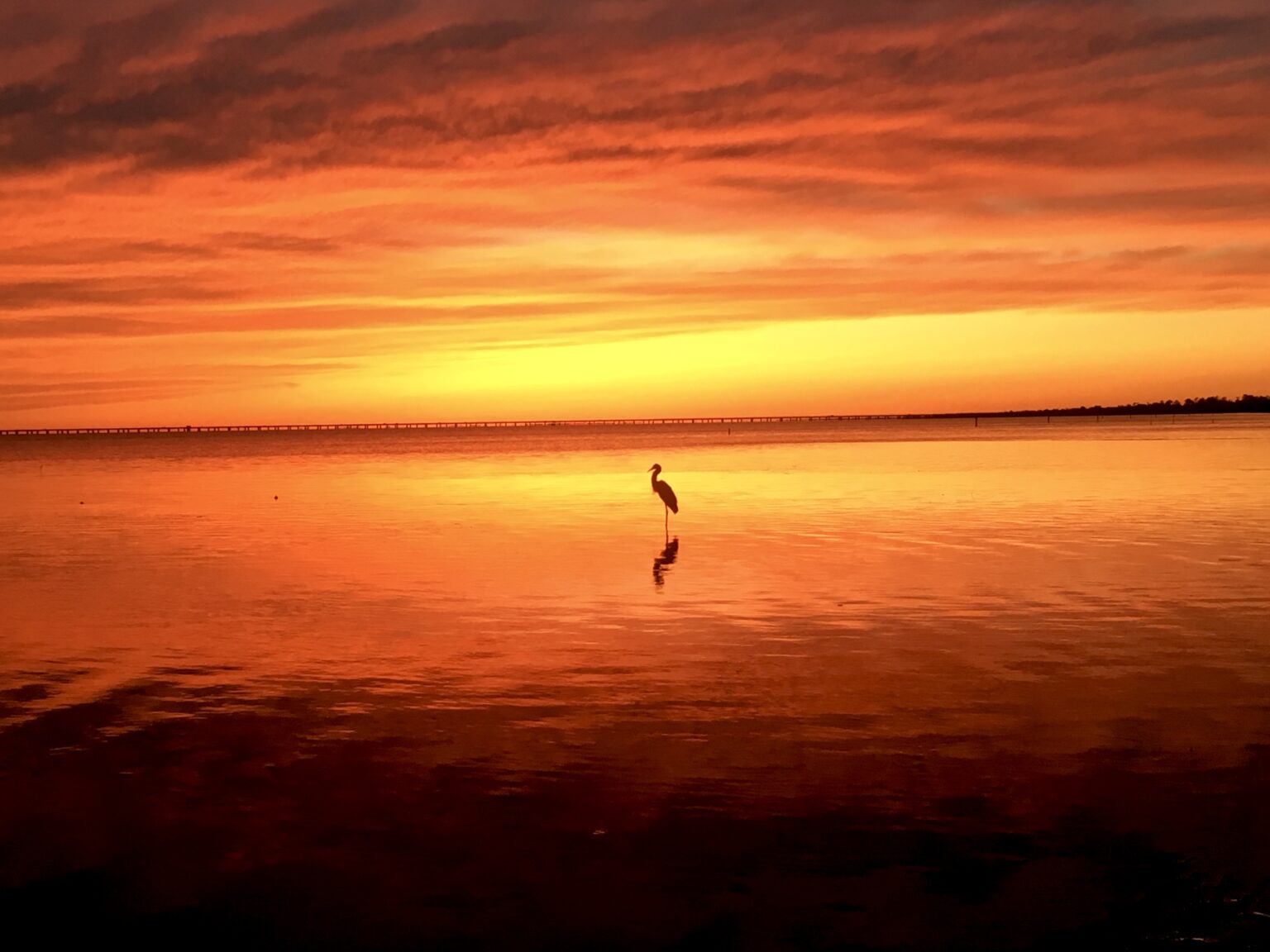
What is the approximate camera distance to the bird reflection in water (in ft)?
69.2

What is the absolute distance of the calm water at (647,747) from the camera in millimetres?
7379

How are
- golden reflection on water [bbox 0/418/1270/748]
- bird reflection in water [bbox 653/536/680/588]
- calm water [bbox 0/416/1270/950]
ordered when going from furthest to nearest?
bird reflection in water [bbox 653/536/680/588] → golden reflection on water [bbox 0/418/1270/748] → calm water [bbox 0/416/1270/950]

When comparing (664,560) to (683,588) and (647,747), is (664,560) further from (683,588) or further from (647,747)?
(647,747)

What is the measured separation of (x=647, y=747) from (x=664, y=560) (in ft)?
42.8

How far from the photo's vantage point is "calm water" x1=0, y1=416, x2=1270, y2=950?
7.38m

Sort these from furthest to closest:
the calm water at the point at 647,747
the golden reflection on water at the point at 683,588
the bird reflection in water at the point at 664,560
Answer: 1. the bird reflection in water at the point at 664,560
2. the golden reflection on water at the point at 683,588
3. the calm water at the point at 647,747

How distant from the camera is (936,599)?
18.2 m

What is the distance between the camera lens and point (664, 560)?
23594 millimetres

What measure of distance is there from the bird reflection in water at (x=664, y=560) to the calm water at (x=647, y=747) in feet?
0.43

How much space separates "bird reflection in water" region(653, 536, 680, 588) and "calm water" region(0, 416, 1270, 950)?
13 centimetres

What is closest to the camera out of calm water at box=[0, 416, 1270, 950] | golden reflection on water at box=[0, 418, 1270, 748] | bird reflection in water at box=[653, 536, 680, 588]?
calm water at box=[0, 416, 1270, 950]

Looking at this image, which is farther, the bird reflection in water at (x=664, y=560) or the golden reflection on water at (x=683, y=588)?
the bird reflection in water at (x=664, y=560)

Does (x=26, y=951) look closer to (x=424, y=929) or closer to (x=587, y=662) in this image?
(x=424, y=929)

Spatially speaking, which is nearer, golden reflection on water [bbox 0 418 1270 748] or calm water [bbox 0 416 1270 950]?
calm water [bbox 0 416 1270 950]
